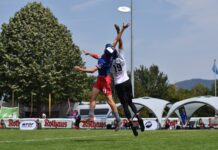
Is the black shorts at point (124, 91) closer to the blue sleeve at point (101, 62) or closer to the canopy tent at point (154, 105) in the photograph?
the blue sleeve at point (101, 62)

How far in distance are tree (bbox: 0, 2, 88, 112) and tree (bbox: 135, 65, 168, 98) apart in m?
50.5

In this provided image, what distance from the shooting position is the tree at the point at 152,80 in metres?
117

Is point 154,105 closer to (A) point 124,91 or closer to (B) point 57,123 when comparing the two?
(B) point 57,123

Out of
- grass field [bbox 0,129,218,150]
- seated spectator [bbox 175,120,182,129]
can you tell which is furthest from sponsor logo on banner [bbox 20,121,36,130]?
grass field [bbox 0,129,218,150]

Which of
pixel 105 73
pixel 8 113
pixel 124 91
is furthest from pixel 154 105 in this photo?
pixel 105 73

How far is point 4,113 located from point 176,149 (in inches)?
1709

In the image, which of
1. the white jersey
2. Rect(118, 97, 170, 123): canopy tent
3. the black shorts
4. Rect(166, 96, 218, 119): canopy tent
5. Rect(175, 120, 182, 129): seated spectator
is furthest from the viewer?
Rect(118, 97, 170, 123): canopy tent

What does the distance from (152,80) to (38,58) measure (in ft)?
199

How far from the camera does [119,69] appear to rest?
13891 mm

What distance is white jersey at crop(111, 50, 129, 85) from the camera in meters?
13.8

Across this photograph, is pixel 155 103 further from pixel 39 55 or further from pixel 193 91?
pixel 193 91

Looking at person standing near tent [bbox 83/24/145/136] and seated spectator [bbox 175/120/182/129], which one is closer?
person standing near tent [bbox 83/24/145/136]

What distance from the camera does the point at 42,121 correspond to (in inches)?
1881

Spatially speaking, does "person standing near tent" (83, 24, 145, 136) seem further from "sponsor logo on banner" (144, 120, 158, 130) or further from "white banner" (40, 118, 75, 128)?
"white banner" (40, 118, 75, 128)
